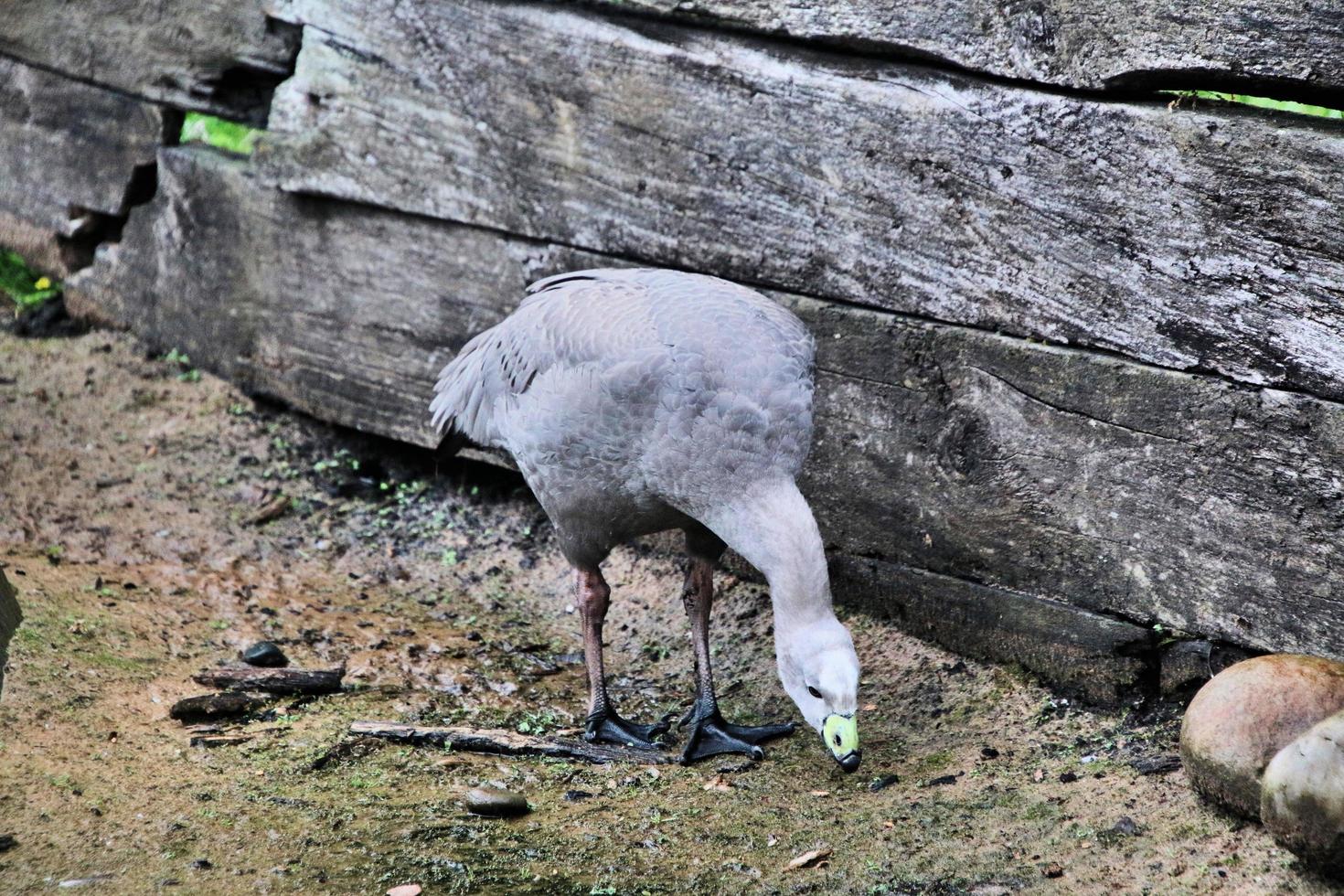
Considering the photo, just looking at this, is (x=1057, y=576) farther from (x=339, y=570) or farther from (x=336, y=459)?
(x=336, y=459)

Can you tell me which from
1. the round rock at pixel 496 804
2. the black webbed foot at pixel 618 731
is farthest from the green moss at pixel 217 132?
the round rock at pixel 496 804

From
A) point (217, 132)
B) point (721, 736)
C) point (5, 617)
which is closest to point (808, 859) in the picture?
point (721, 736)

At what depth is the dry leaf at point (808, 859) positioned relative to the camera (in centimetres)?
321

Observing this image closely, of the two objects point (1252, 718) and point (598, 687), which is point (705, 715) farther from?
point (1252, 718)

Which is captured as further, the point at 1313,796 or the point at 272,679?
the point at 272,679

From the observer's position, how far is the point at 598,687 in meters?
4.09

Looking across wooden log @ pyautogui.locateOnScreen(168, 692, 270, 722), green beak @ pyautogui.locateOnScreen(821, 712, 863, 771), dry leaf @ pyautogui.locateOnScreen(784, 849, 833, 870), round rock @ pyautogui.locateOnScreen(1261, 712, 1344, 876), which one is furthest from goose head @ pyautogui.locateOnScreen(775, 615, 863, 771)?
wooden log @ pyautogui.locateOnScreen(168, 692, 270, 722)

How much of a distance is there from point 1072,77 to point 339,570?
3076mm

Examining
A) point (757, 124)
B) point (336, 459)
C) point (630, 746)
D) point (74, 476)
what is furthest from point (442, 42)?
point (630, 746)

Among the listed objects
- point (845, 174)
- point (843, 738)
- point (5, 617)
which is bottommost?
point (5, 617)

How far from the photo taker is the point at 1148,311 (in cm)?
366

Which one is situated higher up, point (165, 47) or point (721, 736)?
point (165, 47)

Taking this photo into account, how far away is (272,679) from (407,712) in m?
0.42

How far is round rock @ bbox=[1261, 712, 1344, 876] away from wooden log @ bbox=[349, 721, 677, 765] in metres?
1.65
